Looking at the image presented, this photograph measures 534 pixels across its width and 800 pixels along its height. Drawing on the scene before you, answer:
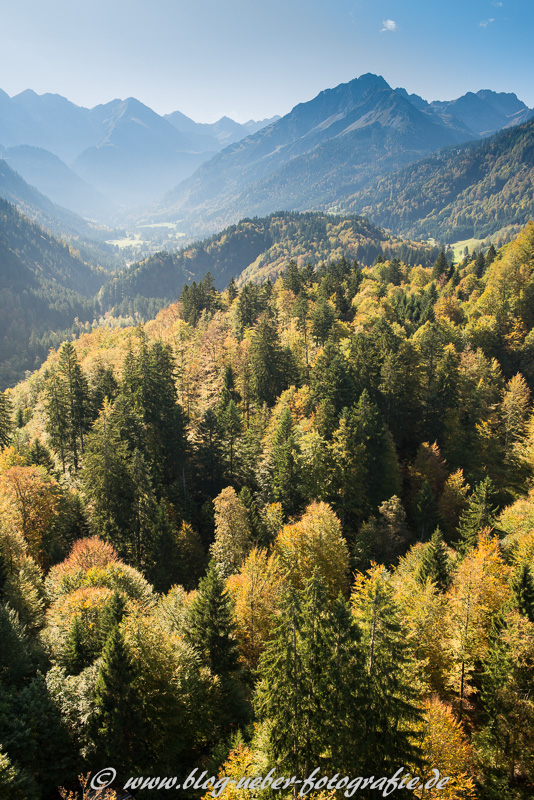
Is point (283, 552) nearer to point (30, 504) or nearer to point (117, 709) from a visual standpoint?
point (117, 709)

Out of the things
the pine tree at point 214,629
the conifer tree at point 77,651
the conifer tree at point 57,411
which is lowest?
the pine tree at point 214,629

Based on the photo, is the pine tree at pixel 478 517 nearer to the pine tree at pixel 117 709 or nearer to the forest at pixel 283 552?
the forest at pixel 283 552

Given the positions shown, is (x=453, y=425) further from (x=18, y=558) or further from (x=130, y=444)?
(x=18, y=558)

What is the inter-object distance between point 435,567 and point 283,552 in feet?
43.4

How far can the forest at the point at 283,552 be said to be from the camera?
2005 cm

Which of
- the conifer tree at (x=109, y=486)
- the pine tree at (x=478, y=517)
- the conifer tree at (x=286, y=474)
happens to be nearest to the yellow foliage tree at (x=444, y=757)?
the pine tree at (x=478, y=517)

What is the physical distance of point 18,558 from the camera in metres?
36.9

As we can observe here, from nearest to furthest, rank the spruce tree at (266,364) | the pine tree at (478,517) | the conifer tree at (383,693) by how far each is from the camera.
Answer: the conifer tree at (383,693) < the pine tree at (478,517) < the spruce tree at (266,364)

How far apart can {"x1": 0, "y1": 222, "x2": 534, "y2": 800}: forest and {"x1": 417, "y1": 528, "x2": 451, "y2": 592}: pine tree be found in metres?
0.24

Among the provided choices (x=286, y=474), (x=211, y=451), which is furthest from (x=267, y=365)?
(x=286, y=474)

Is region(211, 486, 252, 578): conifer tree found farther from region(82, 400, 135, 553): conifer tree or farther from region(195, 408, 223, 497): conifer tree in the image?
region(195, 408, 223, 497): conifer tree

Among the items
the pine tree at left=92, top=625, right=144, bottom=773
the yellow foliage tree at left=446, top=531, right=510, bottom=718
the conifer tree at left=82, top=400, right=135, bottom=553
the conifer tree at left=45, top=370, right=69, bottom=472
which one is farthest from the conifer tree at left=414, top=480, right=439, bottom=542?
the conifer tree at left=45, top=370, right=69, bottom=472

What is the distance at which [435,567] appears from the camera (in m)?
35.8

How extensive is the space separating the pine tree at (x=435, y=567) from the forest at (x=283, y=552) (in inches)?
9.5
